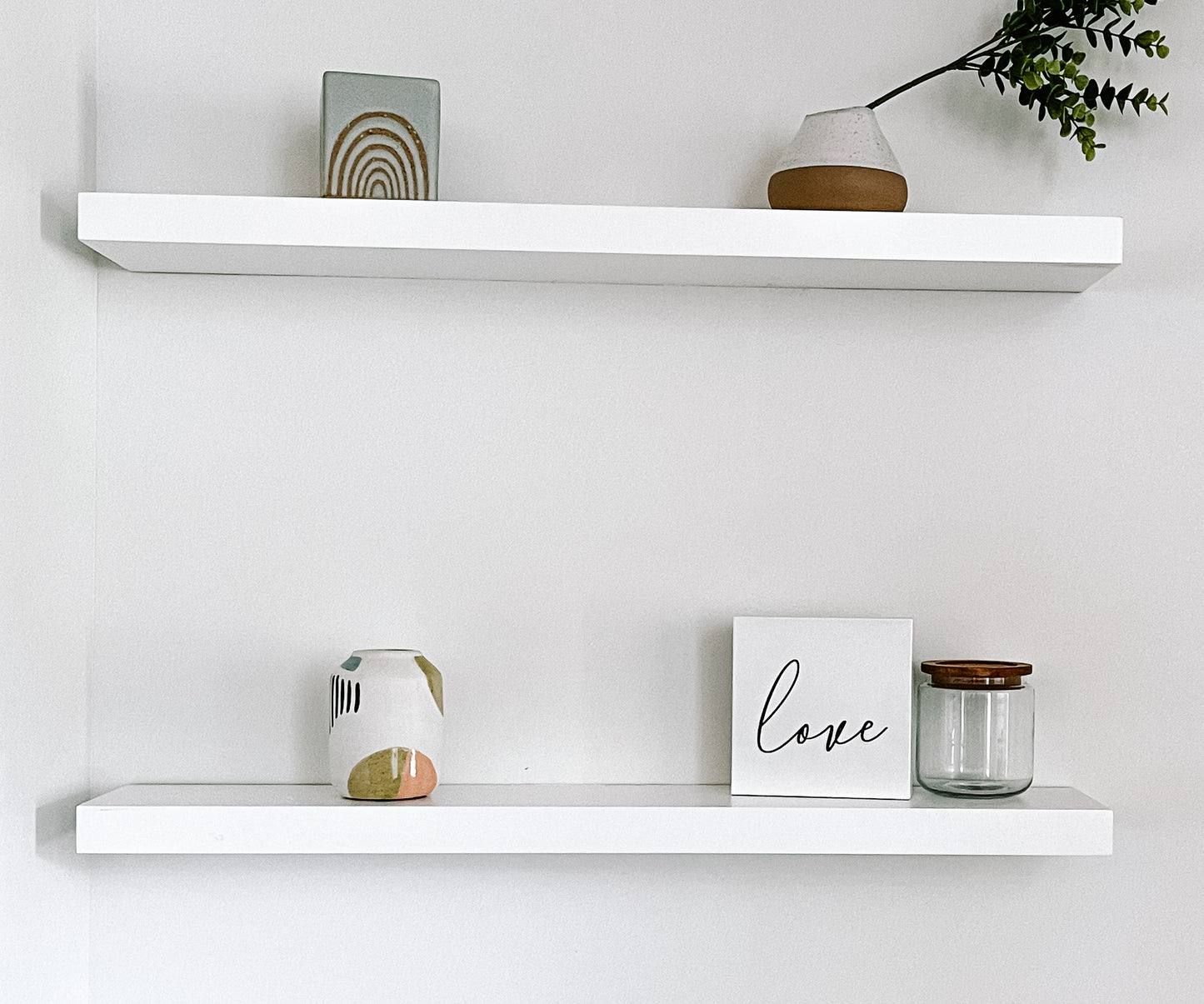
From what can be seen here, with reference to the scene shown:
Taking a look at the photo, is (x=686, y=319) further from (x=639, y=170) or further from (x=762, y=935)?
(x=762, y=935)

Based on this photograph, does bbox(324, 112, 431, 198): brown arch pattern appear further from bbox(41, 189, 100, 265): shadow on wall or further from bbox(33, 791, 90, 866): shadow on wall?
bbox(33, 791, 90, 866): shadow on wall

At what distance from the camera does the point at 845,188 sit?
1.03 meters

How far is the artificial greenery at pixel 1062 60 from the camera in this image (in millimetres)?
1081

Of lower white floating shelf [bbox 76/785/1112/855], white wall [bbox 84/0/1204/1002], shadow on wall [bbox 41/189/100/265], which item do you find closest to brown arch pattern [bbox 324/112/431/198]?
white wall [bbox 84/0/1204/1002]

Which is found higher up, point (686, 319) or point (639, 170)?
point (639, 170)

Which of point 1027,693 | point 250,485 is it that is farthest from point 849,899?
point 250,485

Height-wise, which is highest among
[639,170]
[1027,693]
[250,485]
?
[639,170]

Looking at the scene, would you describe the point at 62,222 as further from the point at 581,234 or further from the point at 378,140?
the point at 581,234

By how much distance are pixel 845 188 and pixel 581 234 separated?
0.22m

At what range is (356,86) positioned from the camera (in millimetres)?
1022

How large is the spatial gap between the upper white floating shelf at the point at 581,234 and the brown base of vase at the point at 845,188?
2 centimetres

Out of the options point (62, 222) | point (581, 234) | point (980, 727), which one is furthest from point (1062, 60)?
point (62, 222)

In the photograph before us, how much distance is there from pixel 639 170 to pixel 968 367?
356mm

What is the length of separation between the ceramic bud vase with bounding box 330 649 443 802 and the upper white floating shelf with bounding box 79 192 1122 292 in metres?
0.35
